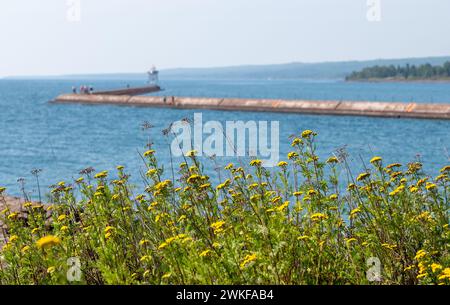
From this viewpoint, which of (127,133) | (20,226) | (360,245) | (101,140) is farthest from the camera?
(127,133)

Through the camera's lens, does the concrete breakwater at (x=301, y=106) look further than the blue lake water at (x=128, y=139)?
Yes

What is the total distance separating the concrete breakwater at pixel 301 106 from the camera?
198 feet

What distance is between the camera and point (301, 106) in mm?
70875

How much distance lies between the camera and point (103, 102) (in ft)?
295

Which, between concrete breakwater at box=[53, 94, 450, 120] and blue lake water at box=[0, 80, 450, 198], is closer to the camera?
blue lake water at box=[0, 80, 450, 198]

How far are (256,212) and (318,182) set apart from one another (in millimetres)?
1030

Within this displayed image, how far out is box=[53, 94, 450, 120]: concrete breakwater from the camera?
198 ft

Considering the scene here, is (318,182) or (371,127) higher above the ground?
(318,182)

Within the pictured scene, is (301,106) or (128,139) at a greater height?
(301,106)

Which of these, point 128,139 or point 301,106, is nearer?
point 128,139

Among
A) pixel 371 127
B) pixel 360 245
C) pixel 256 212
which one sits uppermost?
pixel 256 212
